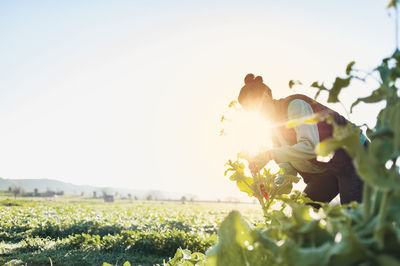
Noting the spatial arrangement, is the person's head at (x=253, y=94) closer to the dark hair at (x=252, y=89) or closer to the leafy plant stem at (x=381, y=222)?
the dark hair at (x=252, y=89)

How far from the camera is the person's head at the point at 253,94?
8.38 feet

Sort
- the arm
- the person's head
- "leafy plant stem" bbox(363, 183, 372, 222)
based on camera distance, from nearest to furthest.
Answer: "leafy plant stem" bbox(363, 183, 372, 222) → the arm → the person's head

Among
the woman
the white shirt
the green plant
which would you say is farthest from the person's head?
the green plant

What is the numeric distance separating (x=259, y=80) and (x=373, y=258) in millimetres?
2099

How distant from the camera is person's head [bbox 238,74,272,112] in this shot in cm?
255

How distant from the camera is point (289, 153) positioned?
211 centimetres

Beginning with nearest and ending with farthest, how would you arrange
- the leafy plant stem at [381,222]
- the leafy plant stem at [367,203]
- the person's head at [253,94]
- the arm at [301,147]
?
the leafy plant stem at [381,222] < the leafy plant stem at [367,203] < the arm at [301,147] < the person's head at [253,94]

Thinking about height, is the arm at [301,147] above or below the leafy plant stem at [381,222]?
above

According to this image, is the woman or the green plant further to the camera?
the woman

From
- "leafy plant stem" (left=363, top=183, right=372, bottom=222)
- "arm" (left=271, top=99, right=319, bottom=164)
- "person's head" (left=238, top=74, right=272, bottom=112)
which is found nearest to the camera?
"leafy plant stem" (left=363, top=183, right=372, bottom=222)

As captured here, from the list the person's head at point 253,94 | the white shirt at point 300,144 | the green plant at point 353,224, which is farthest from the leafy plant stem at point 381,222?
the person's head at point 253,94

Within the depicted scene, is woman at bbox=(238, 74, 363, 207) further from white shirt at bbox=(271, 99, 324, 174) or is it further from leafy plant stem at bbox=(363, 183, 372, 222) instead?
leafy plant stem at bbox=(363, 183, 372, 222)

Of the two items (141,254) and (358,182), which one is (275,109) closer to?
(358,182)

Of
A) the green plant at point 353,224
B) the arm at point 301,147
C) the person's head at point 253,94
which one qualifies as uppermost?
the person's head at point 253,94
